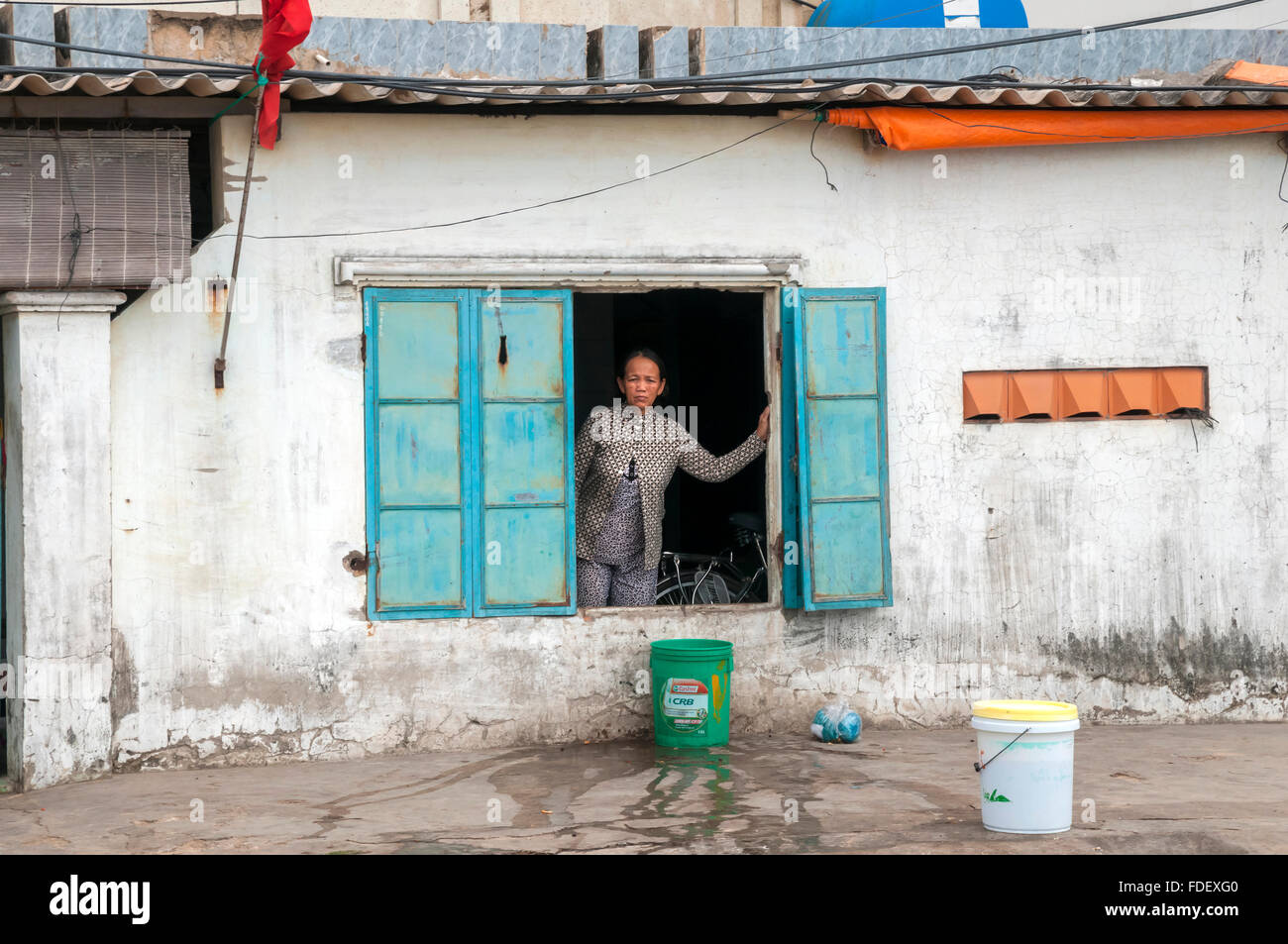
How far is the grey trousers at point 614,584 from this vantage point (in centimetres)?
752

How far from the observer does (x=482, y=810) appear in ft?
19.2

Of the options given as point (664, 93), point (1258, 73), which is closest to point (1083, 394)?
point (1258, 73)

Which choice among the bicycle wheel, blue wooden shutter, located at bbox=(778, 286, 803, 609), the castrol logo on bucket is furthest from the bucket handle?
the bicycle wheel

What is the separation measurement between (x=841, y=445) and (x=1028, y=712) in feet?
7.71

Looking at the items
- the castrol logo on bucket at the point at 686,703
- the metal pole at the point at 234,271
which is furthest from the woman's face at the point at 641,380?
the metal pole at the point at 234,271

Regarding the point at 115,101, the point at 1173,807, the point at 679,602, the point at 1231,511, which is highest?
the point at 115,101

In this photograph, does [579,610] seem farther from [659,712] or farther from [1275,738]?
[1275,738]

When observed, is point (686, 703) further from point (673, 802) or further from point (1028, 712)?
point (1028, 712)

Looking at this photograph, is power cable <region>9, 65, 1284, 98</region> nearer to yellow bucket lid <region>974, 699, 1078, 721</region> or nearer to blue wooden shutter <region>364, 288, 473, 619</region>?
blue wooden shutter <region>364, 288, 473, 619</region>

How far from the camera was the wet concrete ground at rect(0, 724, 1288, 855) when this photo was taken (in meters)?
5.32

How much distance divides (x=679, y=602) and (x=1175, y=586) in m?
2.90

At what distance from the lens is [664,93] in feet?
22.3

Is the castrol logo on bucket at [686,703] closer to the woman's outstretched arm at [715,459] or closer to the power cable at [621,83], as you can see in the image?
the woman's outstretched arm at [715,459]

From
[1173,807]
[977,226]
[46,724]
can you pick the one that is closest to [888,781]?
[1173,807]
